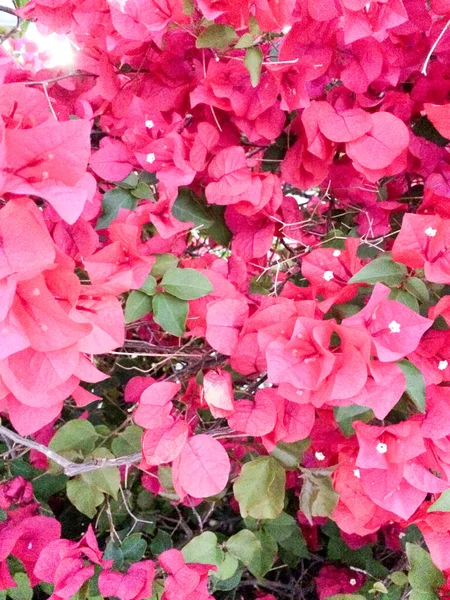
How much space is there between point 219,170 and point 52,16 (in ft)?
1.16

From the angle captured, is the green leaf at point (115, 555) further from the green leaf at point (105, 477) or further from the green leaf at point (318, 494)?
the green leaf at point (318, 494)

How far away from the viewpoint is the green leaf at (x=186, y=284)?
0.62m

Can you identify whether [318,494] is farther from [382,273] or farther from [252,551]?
[382,273]

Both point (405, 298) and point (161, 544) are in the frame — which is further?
point (161, 544)

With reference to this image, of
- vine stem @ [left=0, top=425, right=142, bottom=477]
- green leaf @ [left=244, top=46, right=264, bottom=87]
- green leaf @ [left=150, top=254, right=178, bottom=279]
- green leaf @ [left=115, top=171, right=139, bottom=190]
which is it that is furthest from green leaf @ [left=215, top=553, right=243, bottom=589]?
green leaf @ [left=244, top=46, right=264, bottom=87]

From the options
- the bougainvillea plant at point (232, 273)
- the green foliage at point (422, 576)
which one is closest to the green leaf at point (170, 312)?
the bougainvillea plant at point (232, 273)

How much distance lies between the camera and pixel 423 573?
76 cm

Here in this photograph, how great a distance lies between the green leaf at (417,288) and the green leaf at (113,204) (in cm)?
35

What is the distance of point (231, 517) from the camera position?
119cm

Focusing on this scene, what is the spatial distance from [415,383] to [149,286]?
0.30 meters

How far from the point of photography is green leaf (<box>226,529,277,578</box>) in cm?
84

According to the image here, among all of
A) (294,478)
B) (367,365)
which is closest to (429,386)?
(367,365)

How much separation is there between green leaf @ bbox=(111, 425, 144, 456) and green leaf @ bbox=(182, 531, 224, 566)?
0.16 m

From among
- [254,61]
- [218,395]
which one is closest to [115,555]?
[218,395]
